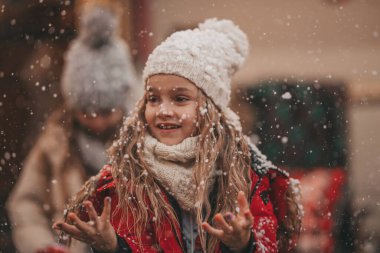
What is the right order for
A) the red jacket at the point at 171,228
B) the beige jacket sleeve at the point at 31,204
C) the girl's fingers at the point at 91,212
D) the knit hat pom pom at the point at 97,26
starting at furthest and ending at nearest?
the knit hat pom pom at the point at 97,26 < the beige jacket sleeve at the point at 31,204 < the red jacket at the point at 171,228 < the girl's fingers at the point at 91,212

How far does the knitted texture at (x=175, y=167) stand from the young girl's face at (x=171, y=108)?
28 mm

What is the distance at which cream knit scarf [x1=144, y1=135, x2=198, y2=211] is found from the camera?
6.85 ft

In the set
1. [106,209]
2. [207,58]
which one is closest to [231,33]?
[207,58]

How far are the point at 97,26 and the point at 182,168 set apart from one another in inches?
54.6

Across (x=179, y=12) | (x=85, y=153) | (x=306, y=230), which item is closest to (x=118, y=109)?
(x=85, y=153)

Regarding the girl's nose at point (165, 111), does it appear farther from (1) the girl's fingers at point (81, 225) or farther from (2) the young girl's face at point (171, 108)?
(1) the girl's fingers at point (81, 225)

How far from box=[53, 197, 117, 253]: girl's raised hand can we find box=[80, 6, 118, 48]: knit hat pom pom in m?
1.51

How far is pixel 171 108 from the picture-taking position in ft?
6.89

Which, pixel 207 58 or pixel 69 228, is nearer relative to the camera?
pixel 69 228

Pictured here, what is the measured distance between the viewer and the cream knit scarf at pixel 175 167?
2088 mm

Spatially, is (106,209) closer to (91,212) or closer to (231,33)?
(91,212)

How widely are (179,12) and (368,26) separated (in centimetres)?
94

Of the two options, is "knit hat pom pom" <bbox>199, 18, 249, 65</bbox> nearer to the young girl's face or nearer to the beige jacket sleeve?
the young girl's face

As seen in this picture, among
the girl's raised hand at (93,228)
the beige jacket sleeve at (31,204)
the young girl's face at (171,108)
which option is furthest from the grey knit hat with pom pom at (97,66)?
the girl's raised hand at (93,228)
